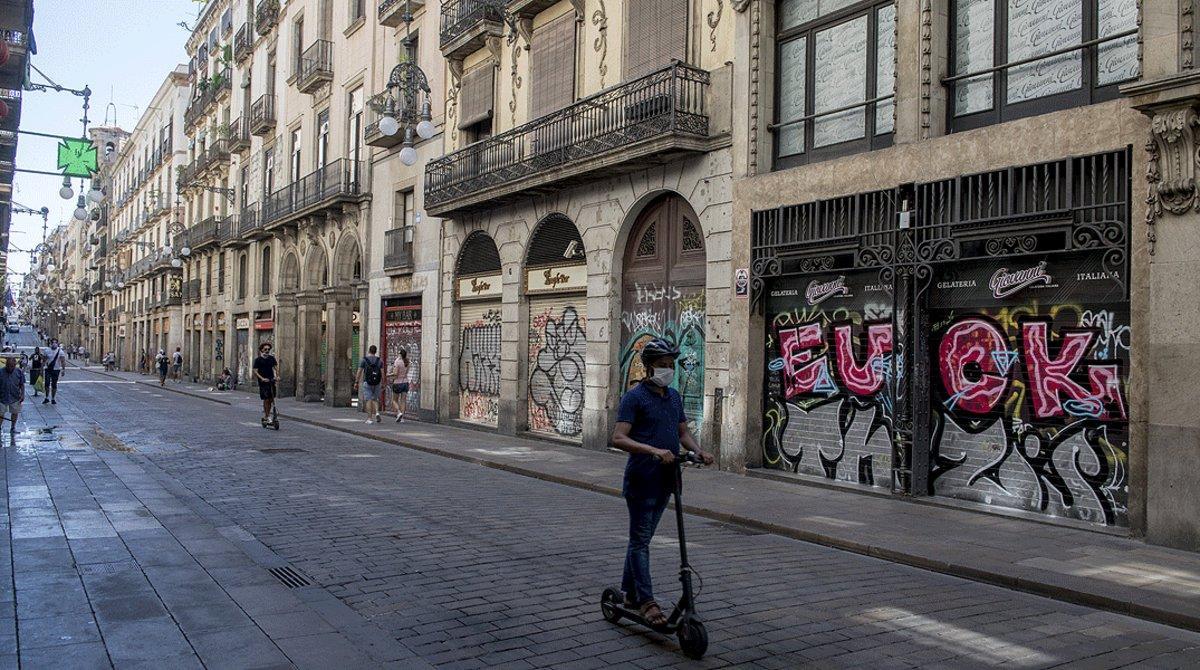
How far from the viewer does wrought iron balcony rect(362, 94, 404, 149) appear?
24.5 meters

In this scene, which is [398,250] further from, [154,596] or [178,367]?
[178,367]

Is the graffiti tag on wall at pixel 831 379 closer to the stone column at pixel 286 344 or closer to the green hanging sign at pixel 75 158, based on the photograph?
the green hanging sign at pixel 75 158

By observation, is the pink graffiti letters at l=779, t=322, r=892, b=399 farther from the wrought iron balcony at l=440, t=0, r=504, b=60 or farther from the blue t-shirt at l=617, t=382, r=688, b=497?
the wrought iron balcony at l=440, t=0, r=504, b=60

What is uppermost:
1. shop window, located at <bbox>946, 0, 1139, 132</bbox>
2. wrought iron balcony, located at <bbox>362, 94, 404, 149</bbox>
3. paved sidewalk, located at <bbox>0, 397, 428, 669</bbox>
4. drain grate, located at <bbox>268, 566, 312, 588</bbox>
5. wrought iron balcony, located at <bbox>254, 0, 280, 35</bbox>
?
wrought iron balcony, located at <bbox>254, 0, 280, 35</bbox>

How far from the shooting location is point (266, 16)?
116ft

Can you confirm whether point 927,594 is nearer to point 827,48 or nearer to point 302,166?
point 827,48

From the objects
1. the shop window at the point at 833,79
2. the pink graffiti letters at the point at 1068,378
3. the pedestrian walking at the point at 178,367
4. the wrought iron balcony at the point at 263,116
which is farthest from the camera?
the pedestrian walking at the point at 178,367

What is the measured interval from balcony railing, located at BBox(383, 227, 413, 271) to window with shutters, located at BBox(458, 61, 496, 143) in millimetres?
3763

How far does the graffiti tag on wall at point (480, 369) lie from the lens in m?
20.7

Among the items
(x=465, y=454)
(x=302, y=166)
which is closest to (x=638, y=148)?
(x=465, y=454)

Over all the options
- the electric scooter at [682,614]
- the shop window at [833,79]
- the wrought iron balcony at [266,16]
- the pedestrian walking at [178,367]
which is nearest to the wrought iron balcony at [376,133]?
the wrought iron balcony at [266,16]

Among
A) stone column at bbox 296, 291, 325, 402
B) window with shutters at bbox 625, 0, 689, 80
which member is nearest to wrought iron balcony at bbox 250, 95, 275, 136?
stone column at bbox 296, 291, 325, 402

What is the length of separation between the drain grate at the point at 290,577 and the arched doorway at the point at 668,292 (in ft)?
25.7

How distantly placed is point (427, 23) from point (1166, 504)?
67.6 feet
